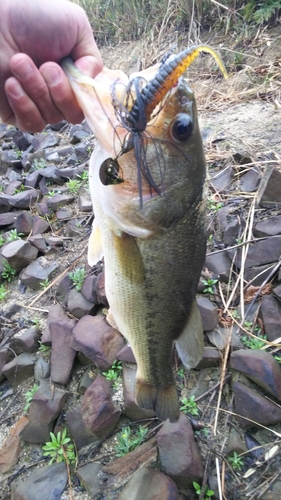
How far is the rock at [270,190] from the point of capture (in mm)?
2889

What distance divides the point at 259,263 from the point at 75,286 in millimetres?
1300

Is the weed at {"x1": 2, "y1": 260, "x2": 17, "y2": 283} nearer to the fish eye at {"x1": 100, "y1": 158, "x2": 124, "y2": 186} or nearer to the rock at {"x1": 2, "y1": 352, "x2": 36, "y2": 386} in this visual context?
the rock at {"x1": 2, "y1": 352, "x2": 36, "y2": 386}

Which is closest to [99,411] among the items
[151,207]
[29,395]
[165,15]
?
[29,395]

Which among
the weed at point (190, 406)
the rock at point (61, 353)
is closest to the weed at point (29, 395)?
the rock at point (61, 353)

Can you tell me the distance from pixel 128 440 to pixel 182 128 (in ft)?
5.61

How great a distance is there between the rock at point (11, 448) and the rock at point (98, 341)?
57 centimetres

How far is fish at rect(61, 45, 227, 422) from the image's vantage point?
1373 millimetres

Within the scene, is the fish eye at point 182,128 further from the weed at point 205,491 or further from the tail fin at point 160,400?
the weed at point 205,491

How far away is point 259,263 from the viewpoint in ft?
9.05

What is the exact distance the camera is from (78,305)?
9.47 ft

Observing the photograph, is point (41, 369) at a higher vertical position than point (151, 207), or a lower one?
lower

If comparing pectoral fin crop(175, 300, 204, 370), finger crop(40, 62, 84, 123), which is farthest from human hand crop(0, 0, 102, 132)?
pectoral fin crop(175, 300, 204, 370)

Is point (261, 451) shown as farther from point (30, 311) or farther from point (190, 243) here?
point (30, 311)

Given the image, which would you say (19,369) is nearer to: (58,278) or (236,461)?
(58,278)
